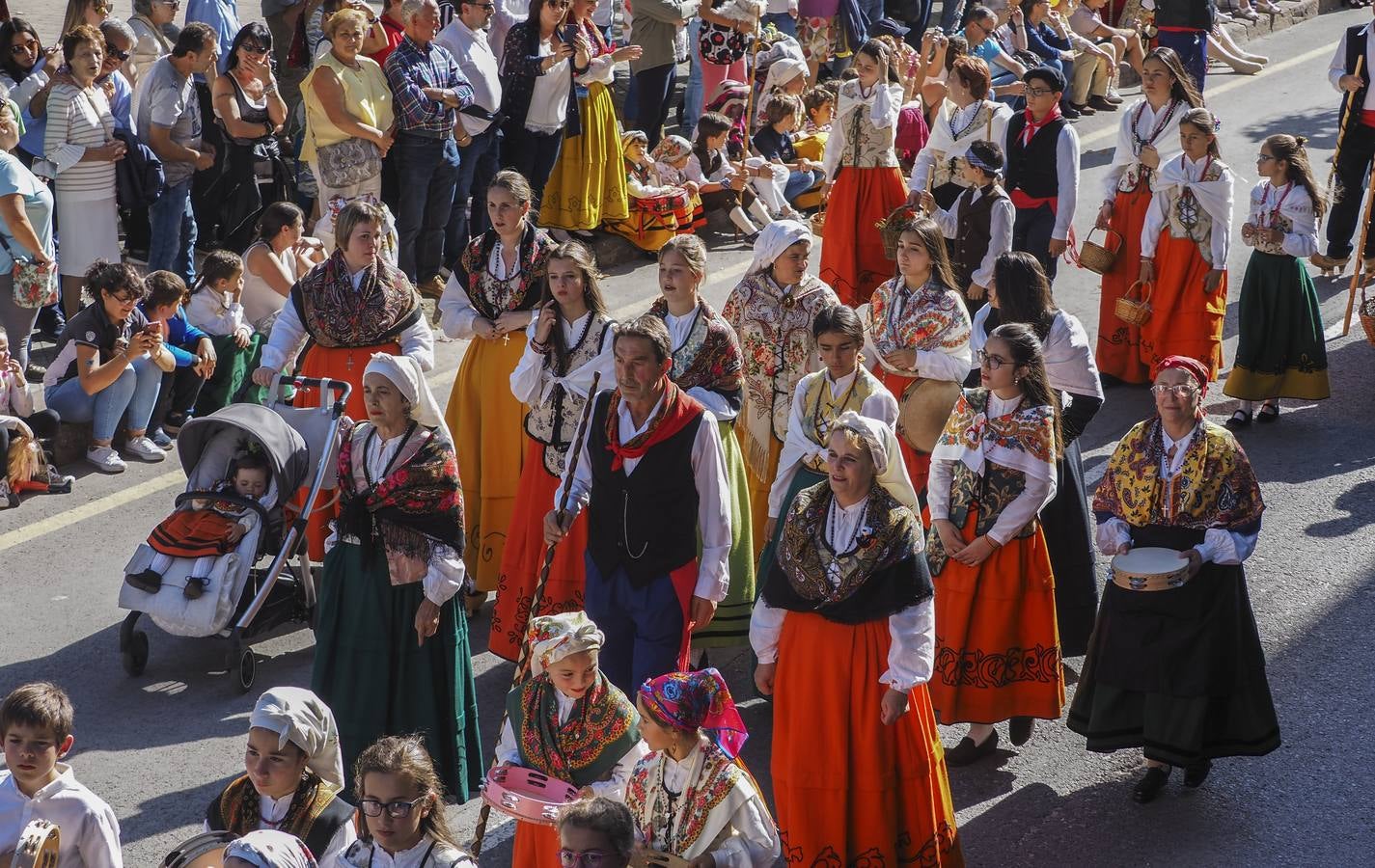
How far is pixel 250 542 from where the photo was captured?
8.03m

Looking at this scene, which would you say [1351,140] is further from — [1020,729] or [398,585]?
[398,585]

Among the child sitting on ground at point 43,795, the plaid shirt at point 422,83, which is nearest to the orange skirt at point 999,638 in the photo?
the child sitting on ground at point 43,795

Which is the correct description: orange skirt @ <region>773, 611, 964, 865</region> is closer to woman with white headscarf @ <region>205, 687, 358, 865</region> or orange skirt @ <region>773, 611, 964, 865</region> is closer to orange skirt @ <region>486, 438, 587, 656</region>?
woman with white headscarf @ <region>205, 687, 358, 865</region>

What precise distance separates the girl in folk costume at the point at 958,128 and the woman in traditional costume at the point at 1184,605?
186 inches

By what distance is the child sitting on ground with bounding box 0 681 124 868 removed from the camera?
18.0 feet

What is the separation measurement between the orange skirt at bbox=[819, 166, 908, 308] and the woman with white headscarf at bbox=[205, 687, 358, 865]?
713 cm

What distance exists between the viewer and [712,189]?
46.6 ft

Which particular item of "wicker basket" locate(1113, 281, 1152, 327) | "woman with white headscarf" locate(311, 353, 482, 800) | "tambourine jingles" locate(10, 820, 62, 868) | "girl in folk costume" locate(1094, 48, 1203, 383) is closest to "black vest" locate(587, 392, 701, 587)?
"woman with white headscarf" locate(311, 353, 482, 800)

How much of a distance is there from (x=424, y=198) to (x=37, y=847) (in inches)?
294

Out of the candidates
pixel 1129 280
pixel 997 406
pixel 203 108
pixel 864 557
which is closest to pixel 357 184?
pixel 203 108

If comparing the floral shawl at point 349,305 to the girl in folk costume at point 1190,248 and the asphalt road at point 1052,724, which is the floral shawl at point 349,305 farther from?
the girl in folk costume at point 1190,248

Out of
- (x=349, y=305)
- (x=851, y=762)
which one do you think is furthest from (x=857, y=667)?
(x=349, y=305)

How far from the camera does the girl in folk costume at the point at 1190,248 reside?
34.9ft

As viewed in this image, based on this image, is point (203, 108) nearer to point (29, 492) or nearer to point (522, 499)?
point (29, 492)
